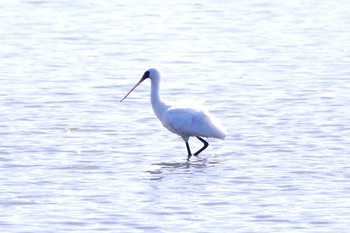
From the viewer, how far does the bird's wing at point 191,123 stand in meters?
14.2

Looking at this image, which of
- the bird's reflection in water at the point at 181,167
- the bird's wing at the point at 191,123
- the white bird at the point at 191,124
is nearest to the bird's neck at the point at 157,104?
the white bird at the point at 191,124

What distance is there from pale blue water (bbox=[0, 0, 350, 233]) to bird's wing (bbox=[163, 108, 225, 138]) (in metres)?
0.28

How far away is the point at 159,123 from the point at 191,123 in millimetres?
1871

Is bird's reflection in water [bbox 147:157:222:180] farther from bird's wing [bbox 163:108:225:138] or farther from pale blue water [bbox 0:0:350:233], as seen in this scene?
bird's wing [bbox 163:108:225:138]

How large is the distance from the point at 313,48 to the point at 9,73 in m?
5.38

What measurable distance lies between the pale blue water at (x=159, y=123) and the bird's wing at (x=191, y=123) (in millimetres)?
280

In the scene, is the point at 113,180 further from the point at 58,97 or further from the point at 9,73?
the point at 9,73

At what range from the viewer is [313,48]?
22.2 metres

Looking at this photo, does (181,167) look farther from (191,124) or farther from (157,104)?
(157,104)

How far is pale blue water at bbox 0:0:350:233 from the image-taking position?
11617 mm

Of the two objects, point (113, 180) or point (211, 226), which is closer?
point (211, 226)

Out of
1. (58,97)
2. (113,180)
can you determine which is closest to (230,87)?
(58,97)

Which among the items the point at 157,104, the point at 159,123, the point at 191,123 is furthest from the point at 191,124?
the point at 159,123

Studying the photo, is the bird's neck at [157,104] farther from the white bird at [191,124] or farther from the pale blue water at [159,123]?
the pale blue water at [159,123]
